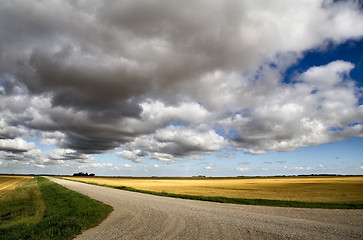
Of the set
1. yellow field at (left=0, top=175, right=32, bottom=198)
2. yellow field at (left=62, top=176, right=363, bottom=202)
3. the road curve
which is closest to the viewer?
the road curve

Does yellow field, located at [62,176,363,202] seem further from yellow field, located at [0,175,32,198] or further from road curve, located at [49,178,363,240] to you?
yellow field, located at [0,175,32,198]

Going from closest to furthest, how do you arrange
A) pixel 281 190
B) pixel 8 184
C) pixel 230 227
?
1. pixel 230 227
2. pixel 281 190
3. pixel 8 184

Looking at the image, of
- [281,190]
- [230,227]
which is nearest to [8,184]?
[281,190]

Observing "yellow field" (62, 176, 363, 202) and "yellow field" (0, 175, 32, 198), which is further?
"yellow field" (0, 175, 32, 198)

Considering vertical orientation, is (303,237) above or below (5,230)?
above

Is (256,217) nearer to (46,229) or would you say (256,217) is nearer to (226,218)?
(226,218)

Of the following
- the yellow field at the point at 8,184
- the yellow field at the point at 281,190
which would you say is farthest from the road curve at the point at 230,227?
the yellow field at the point at 8,184

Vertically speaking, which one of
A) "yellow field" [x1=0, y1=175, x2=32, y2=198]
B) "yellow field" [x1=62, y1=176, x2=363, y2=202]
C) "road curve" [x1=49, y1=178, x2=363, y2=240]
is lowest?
"yellow field" [x1=0, y1=175, x2=32, y2=198]

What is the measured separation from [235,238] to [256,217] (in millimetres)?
4828

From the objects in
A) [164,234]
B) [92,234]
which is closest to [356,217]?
[164,234]

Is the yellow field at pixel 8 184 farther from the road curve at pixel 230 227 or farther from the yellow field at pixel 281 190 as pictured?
the road curve at pixel 230 227

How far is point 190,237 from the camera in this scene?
976cm

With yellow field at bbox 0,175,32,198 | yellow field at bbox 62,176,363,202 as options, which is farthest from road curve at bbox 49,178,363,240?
yellow field at bbox 0,175,32,198

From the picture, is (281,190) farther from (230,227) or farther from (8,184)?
(8,184)
